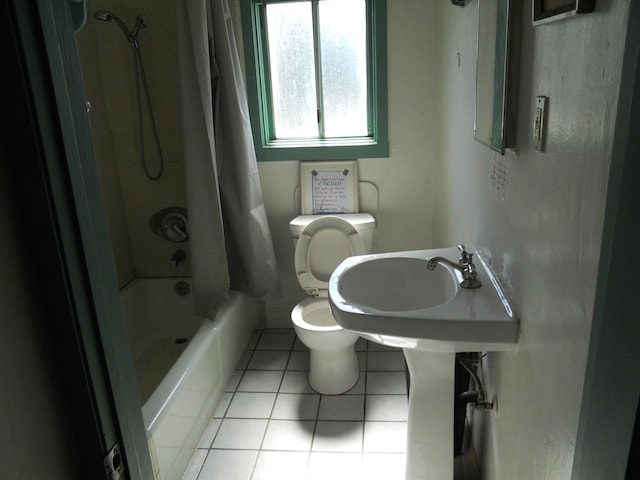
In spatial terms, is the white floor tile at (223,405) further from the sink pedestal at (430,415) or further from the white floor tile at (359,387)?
the sink pedestal at (430,415)

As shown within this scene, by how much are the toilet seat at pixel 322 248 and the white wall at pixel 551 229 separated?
0.96 meters

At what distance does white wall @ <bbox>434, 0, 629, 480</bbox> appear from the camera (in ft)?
2.56

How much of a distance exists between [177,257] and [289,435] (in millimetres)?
1240

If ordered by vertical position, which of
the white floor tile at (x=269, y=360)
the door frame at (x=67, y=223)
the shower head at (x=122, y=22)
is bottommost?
the white floor tile at (x=269, y=360)

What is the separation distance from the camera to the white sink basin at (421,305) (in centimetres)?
131

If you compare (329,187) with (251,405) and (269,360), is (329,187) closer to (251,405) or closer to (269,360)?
(269,360)

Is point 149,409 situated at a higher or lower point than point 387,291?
lower

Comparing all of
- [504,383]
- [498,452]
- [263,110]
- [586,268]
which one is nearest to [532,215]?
[586,268]

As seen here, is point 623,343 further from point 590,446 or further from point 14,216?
point 14,216

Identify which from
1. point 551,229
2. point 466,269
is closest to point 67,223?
point 551,229

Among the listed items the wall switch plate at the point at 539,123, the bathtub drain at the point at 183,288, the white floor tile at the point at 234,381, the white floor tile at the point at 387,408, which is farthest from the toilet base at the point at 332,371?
the wall switch plate at the point at 539,123

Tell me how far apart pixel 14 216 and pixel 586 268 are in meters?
0.83

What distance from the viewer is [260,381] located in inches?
104

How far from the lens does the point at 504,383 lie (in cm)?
144
